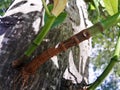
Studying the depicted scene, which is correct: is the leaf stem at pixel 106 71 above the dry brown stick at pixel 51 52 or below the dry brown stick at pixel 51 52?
below

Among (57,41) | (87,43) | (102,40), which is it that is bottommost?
(102,40)

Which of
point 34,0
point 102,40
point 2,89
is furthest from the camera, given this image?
point 102,40

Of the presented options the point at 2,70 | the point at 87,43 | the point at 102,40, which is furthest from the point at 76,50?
the point at 102,40

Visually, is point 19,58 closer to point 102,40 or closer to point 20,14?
point 20,14

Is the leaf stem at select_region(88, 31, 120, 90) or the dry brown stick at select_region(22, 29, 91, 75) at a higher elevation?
the dry brown stick at select_region(22, 29, 91, 75)
